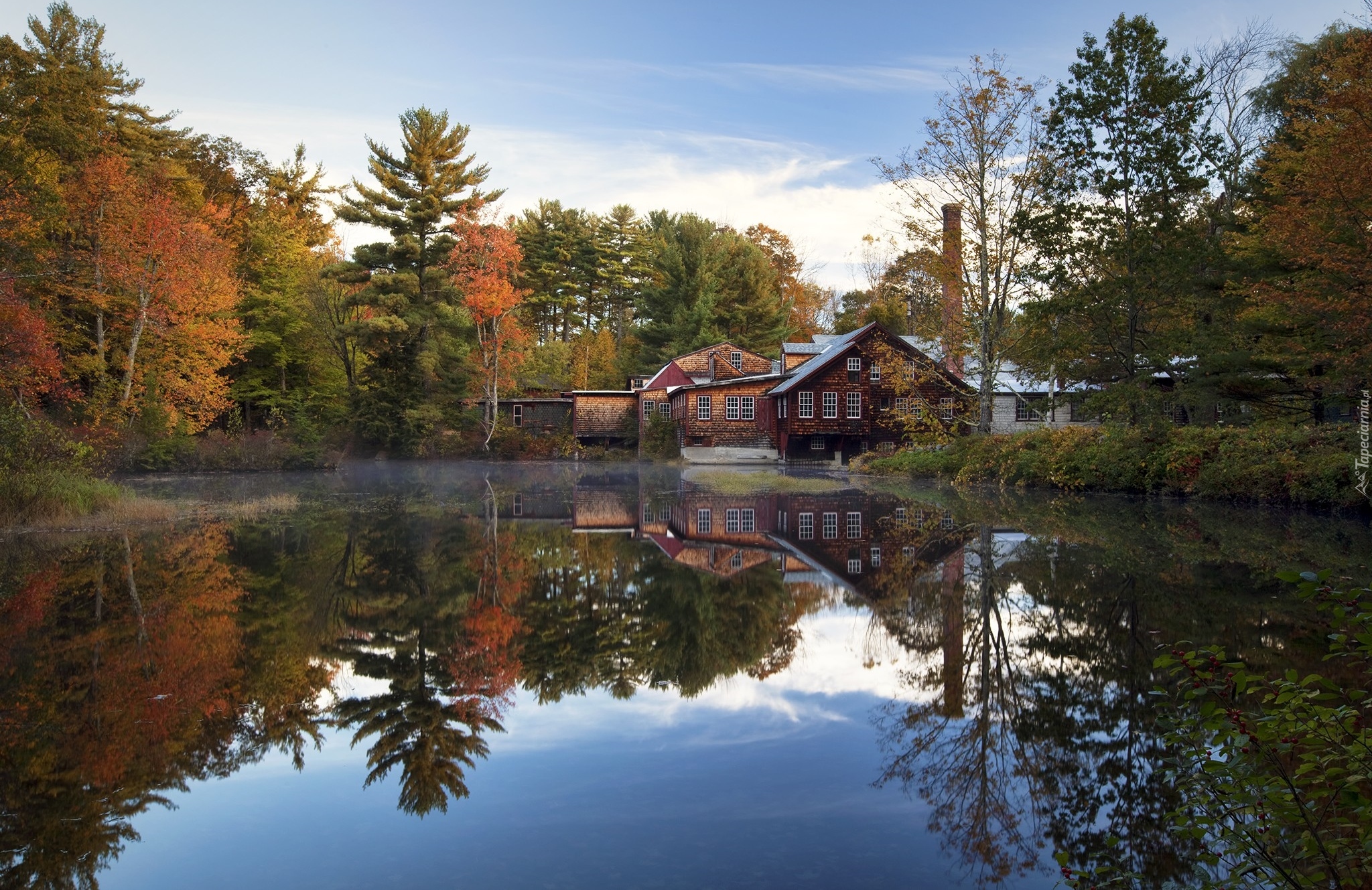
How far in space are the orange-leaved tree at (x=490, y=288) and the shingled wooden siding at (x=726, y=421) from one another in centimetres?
979

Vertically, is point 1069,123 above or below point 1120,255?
above

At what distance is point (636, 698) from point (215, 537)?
11704 mm

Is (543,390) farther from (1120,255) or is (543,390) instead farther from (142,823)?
(142,823)

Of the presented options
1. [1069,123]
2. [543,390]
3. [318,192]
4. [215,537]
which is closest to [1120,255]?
[1069,123]

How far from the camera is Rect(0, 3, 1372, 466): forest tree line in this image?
21328mm

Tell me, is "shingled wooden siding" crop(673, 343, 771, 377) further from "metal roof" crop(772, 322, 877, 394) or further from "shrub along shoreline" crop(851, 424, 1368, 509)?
"shrub along shoreline" crop(851, 424, 1368, 509)

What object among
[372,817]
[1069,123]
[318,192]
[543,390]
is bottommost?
[372,817]

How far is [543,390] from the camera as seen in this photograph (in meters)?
60.1

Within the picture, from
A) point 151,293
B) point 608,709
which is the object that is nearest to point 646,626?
point 608,709

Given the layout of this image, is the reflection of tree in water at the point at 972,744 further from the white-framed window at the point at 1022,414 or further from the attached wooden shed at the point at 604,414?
the attached wooden shed at the point at 604,414

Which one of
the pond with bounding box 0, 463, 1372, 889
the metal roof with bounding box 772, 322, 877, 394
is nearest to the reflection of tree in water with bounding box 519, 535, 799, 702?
the pond with bounding box 0, 463, 1372, 889

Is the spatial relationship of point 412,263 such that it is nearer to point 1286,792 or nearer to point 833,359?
point 833,359

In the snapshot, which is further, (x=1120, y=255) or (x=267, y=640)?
(x=1120, y=255)

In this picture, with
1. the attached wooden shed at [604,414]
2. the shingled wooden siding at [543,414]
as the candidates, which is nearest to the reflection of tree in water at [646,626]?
the attached wooden shed at [604,414]
